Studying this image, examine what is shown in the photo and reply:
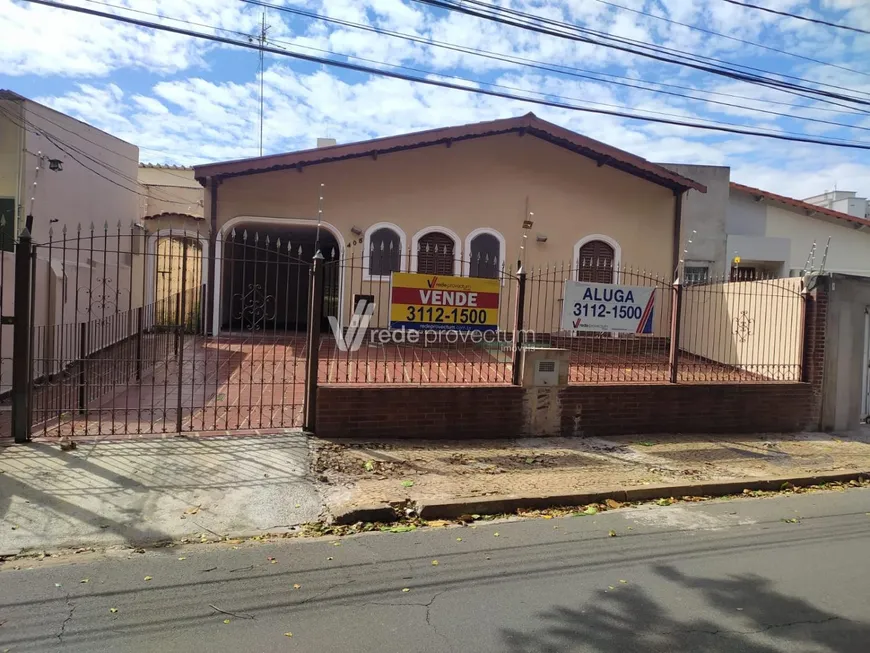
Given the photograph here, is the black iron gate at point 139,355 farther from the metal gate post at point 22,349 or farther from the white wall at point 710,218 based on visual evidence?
the white wall at point 710,218

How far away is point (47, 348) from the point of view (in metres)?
7.21

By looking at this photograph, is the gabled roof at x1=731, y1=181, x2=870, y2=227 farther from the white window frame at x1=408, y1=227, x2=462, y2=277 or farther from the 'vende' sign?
the 'vende' sign

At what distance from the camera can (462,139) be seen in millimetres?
12398

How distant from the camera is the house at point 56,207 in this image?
28.0ft

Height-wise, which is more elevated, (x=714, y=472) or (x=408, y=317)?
(x=408, y=317)

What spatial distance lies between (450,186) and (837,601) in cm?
1064

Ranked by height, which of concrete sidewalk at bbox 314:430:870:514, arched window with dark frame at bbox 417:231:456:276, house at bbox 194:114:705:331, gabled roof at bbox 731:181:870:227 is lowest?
concrete sidewalk at bbox 314:430:870:514

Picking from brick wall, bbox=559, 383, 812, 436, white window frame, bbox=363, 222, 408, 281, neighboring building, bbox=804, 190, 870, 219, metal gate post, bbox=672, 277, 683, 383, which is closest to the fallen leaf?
brick wall, bbox=559, 383, 812, 436

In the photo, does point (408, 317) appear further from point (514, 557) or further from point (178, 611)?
point (178, 611)

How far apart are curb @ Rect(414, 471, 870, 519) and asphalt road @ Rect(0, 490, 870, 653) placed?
0.96ft

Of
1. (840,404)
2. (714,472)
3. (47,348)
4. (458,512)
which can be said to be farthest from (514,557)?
(840,404)

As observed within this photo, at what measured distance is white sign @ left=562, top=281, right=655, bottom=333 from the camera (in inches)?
307

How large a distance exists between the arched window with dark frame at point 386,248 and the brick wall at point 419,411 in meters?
5.88

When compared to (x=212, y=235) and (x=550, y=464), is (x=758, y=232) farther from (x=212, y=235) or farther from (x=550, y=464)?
(x=212, y=235)
